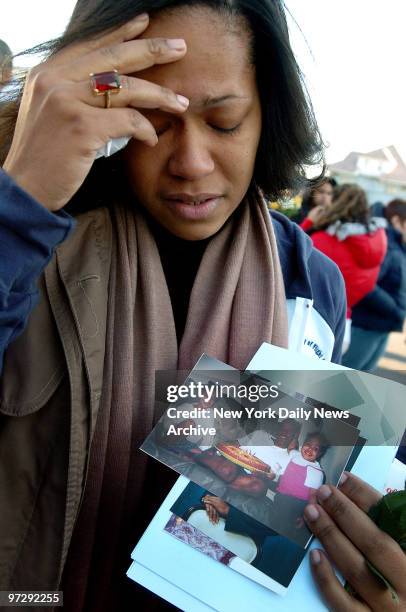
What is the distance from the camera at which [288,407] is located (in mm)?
1040

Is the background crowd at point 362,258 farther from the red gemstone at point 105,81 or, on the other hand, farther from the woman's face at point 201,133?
the red gemstone at point 105,81

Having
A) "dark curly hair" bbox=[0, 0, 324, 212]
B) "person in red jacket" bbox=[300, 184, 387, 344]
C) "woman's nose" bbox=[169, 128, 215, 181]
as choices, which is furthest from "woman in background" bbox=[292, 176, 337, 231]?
"woman's nose" bbox=[169, 128, 215, 181]

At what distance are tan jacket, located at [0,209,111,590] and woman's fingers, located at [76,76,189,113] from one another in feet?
1.28

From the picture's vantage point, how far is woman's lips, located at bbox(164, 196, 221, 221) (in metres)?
1.23

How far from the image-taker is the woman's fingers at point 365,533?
872 millimetres

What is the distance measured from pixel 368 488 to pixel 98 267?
2.24ft

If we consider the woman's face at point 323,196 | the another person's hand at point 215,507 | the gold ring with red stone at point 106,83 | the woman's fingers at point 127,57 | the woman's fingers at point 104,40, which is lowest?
the woman's face at point 323,196

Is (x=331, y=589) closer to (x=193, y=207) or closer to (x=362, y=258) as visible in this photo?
(x=193, y=207)

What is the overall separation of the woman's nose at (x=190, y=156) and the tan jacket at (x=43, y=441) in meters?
0.36

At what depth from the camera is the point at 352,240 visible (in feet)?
14.7

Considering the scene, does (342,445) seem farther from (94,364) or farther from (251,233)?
(251,233)

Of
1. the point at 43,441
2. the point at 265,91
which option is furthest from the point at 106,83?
the point at 43,441

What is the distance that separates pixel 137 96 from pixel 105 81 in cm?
7

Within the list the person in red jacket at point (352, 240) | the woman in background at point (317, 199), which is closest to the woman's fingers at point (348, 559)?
the person in red jacket at point (352, 240)
